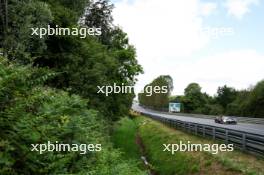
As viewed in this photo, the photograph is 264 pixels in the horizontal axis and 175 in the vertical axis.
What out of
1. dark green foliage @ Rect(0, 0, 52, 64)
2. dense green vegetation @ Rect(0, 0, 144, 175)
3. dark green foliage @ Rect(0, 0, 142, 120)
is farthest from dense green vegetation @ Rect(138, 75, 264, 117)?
dark green foliage @ Rect(0, 0, 52, 64)

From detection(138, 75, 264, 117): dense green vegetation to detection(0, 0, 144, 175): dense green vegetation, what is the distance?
39.3 m

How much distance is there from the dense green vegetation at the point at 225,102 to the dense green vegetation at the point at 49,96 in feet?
129

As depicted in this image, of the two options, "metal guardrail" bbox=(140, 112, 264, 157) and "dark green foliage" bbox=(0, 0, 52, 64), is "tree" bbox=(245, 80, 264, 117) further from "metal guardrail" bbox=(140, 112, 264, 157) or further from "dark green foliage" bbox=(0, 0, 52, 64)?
"dark green foliage" bbox=(0, 0, 52, 64)

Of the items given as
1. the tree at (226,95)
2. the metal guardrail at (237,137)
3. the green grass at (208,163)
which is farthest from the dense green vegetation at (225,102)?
the green grass at (208,163)

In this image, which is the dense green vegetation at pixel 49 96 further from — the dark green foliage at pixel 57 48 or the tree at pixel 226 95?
the tree at pixel 226 95

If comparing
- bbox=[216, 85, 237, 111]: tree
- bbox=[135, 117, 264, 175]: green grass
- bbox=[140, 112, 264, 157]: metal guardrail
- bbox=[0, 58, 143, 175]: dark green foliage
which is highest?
bbox=[216, 85, 237, 111]: tree

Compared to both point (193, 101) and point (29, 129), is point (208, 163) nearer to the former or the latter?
point (29, 129)

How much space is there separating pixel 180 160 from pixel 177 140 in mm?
8306

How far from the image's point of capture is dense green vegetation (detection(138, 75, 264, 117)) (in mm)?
78250

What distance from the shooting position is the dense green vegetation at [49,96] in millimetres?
8188

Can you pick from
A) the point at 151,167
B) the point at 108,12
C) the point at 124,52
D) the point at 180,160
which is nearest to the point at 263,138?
the point at 180,160

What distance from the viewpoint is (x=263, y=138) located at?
20.0 metres

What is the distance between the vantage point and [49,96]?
11.1 m

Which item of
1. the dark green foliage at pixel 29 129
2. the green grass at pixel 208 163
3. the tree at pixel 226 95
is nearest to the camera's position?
the dark green foliage at pixel 29 129
